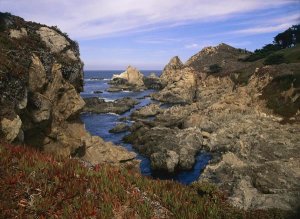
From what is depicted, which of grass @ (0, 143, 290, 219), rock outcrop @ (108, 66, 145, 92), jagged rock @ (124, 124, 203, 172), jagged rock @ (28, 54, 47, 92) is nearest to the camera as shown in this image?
grass @ (0, 143, 290, 219)

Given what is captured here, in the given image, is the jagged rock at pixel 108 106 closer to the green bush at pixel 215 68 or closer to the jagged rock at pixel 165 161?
the green bush at pixel 215 68

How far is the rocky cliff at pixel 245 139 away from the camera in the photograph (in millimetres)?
29453

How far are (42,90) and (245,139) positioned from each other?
28.9 m

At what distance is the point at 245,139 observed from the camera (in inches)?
1774

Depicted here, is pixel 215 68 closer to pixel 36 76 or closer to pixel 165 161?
pixel 165 161

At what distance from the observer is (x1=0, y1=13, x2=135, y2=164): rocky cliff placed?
19612mm

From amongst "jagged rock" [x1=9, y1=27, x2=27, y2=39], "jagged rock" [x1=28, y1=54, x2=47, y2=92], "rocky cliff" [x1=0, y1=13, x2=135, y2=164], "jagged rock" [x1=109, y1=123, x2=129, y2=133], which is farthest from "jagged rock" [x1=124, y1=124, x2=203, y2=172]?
"jagged rock" [x1=9, y1=27, x2=27, y2=39]

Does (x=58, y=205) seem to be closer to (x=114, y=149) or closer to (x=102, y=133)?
(x=114, y=149)

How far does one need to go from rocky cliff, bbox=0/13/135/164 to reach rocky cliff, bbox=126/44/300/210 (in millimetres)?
11974

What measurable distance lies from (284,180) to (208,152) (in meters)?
18.6

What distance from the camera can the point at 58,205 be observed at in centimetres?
1023

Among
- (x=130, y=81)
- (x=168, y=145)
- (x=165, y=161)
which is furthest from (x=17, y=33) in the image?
(x=130, y=81)

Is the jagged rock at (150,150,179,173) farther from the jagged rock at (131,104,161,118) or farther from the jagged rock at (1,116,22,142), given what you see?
the jagged rock at (131,104,161,118)

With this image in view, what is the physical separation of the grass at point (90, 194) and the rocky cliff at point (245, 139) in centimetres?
884
